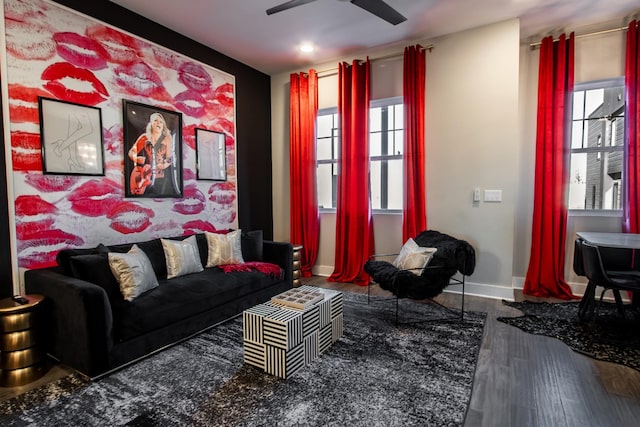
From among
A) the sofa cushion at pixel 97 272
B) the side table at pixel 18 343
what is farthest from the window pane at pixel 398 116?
the side table at pixel 18 343

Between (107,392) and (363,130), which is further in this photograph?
(363,130)

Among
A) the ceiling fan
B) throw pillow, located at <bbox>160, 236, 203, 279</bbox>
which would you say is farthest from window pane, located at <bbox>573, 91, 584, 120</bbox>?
throw pillow, located at <bbox>160, 236, 203, 279</bbox>

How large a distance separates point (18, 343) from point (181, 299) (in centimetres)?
99

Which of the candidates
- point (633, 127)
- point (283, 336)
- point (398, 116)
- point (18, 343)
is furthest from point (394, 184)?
point (18, 343)

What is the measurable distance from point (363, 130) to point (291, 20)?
1550mm

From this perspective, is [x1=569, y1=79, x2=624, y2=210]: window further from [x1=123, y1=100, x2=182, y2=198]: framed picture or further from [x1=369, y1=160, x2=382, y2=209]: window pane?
[x1=123, y1=100, x2=182, y2=198]: framed picture

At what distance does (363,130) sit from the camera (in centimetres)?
439

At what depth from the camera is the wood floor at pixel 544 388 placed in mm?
1774

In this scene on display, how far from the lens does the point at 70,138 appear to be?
2.85 metres

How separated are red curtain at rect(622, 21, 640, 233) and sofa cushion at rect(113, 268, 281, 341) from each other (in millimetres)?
3807

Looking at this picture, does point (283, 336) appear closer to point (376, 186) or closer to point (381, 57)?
point (376, 186)

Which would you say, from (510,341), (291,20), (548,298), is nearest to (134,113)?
(291,20)

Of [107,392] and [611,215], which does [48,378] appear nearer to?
[107,392]

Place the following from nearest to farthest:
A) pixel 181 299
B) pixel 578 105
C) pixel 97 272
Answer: pixel 97 272, pixel 181 299, pixel 578 105
